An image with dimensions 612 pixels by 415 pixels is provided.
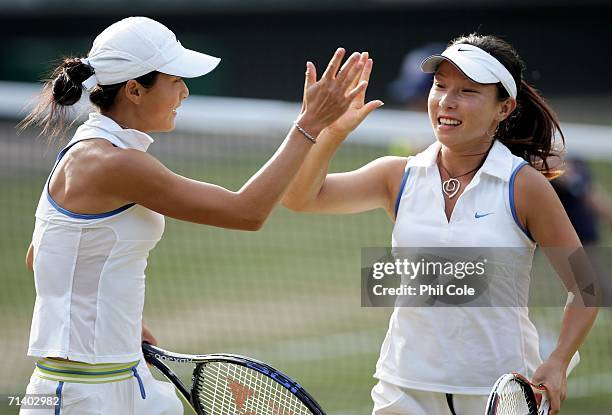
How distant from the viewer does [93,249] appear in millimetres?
3381

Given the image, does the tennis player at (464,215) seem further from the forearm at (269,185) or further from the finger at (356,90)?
the forearm at (269,185)

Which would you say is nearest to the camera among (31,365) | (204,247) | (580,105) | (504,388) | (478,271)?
(504,388)

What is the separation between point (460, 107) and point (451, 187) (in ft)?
0.91

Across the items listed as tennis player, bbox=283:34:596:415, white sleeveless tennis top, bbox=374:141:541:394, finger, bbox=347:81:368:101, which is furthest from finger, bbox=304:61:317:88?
white sleeveless tennis top, bbox=374:141:541:394

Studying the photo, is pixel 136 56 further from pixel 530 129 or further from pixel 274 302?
pixel 274 302

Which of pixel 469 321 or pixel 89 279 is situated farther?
pixel 469 321

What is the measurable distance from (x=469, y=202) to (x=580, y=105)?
2273 centimetres

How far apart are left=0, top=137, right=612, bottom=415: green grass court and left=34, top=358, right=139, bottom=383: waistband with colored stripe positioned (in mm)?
3178

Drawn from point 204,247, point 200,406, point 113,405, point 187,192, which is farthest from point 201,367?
point 204,247

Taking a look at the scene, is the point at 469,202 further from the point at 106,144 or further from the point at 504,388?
the point at 106,144

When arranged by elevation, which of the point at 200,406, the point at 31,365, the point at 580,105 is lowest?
the point at 31,365

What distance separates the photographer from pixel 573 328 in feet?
11.9

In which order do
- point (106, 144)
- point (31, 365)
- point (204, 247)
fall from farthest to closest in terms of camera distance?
point (204, 247) → point (31, 365) → point (106, 144)

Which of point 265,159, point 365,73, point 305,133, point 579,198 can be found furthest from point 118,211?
point 265,159
